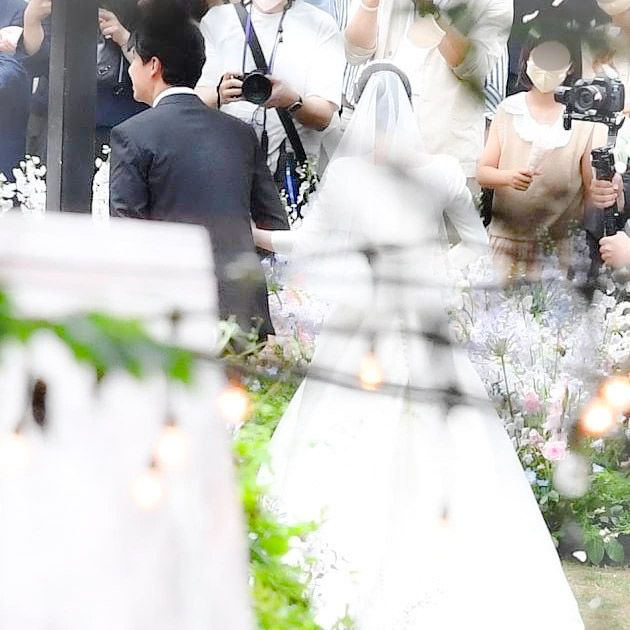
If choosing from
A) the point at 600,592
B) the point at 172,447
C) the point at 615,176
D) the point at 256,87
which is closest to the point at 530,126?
the point at 615,176

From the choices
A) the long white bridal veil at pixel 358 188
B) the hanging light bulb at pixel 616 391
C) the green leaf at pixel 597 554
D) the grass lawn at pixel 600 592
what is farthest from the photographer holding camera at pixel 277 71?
the green leaf at pixel 597 554

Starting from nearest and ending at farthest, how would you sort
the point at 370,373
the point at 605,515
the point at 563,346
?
1. the point at 370,373
2. the point at 563,346
3. the point at 605,515

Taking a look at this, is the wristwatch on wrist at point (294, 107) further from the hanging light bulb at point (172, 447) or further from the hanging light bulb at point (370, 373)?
the hanging light bulb at point (172, 447)

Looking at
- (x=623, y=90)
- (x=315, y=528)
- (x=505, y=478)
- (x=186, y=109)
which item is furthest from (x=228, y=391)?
(x=505, y=478)

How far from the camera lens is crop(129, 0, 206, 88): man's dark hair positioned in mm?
361

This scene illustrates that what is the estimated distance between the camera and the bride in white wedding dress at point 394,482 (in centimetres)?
42

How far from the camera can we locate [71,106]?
989 mm

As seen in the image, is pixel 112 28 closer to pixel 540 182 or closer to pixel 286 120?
pixel 540 182

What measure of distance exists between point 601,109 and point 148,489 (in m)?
0.24

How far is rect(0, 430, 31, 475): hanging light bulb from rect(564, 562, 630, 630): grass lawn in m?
1.13

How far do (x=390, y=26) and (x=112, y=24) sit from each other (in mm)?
104

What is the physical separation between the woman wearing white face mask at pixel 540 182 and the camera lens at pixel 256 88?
641 mm

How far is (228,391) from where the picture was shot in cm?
40

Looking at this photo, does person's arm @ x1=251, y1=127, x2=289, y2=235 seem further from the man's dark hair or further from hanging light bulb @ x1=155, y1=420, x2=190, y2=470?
hanging light bulb @ x1=155, y1=420, x2=190, y2=470
